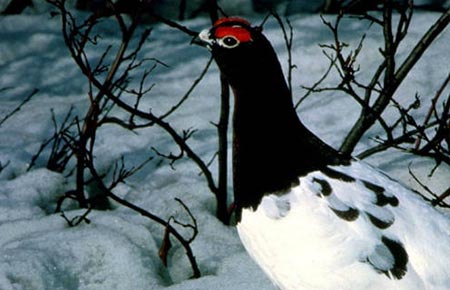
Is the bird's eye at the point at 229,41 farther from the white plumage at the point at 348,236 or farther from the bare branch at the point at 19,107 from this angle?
the bare branch at the point at 19,107

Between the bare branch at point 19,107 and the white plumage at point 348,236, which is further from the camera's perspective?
the bare branch at point 19,107

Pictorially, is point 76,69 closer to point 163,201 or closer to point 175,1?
point 175,1

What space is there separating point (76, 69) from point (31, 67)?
0.26m

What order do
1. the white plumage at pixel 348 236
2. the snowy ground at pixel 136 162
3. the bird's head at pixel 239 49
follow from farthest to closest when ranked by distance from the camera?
1. the snowy ground at pixel 136 162
2. the bird's head at pixel 239 49
3. the white plumage at pixel 348 236

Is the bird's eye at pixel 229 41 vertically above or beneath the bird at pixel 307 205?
above

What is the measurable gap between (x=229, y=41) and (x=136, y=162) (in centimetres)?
177

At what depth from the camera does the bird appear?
2.57 metres

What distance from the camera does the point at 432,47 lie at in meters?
5.04

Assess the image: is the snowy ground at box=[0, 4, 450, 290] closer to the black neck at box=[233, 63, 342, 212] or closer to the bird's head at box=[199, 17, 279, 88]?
the black neck at box=[233, 63, 342, 212]

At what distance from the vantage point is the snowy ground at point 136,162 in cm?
346

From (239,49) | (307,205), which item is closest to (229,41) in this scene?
(239,49)

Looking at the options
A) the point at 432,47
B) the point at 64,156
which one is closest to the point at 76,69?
the point at 64,156

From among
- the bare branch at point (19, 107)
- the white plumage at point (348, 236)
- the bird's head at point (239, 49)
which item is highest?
the bird's head at point (239, 49)

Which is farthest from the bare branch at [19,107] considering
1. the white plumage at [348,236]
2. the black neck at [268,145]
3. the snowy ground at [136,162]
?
the white plumage at [348,236]
